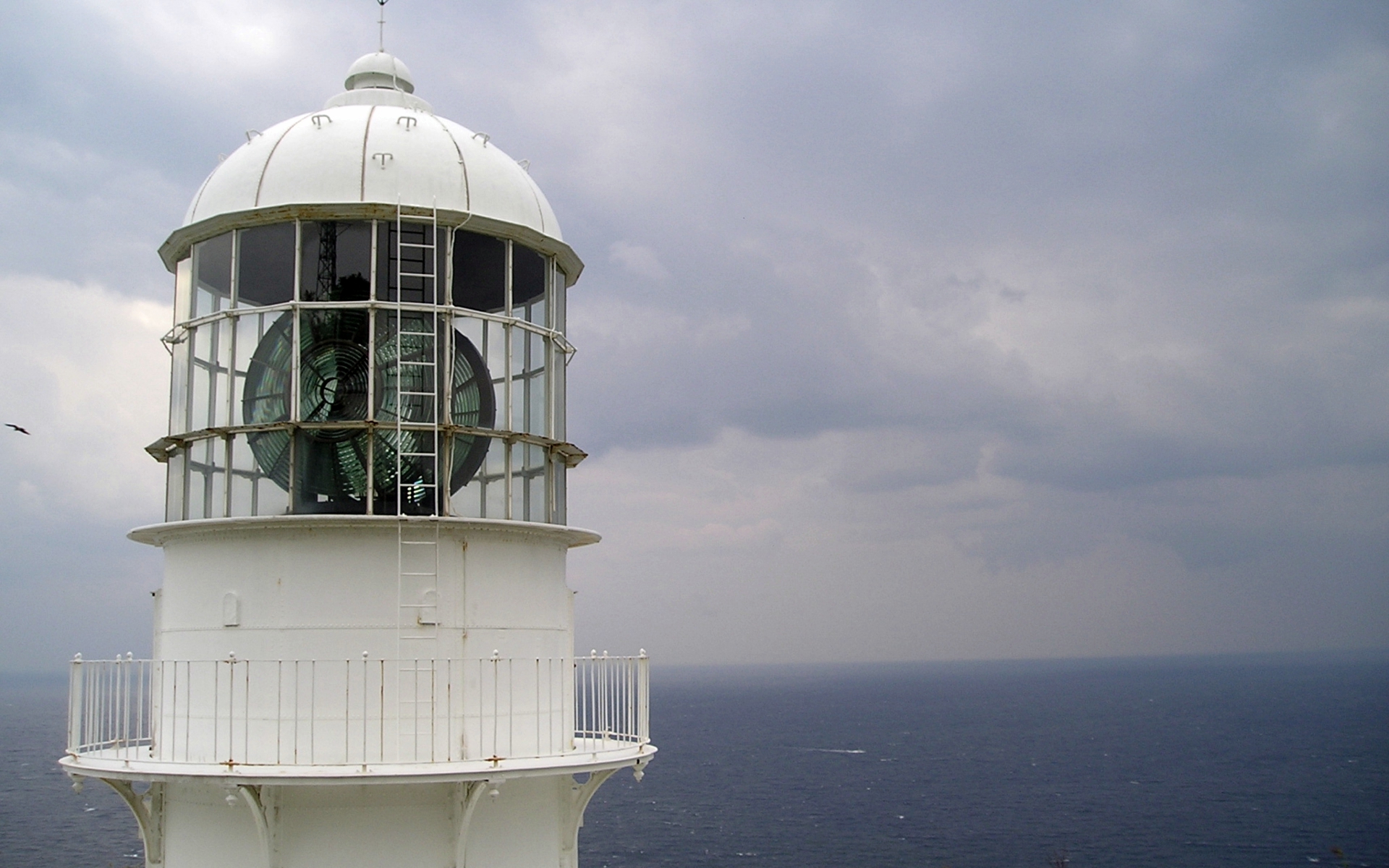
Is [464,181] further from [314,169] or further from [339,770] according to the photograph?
[339,770]

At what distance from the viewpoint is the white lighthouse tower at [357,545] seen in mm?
9070

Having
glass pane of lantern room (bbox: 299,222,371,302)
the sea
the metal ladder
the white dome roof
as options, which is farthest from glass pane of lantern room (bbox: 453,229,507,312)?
the sea

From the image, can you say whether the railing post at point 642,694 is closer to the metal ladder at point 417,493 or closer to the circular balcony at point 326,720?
the circular balcony at point 326,720

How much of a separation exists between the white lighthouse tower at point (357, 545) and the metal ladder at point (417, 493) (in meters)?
0.02

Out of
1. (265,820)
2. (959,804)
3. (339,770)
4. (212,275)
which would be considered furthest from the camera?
(959,804)

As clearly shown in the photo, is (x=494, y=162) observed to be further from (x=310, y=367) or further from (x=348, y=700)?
(x=348, y=700)

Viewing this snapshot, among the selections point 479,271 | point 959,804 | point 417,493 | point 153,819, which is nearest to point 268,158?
point 479,271

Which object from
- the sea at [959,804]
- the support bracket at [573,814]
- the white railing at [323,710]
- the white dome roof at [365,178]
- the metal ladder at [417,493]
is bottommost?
the sea at [959,804]

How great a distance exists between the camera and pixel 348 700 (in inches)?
357

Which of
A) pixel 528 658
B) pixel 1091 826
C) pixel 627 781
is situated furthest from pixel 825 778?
pixel 528 658

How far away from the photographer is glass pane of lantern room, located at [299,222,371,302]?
9.77m

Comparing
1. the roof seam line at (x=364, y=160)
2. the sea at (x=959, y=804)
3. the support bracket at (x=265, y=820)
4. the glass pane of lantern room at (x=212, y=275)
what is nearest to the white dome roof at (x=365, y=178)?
the roof seam line at (x=364, y=160)

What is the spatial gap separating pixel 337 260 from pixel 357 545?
2523 mm

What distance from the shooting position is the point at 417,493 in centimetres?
958
